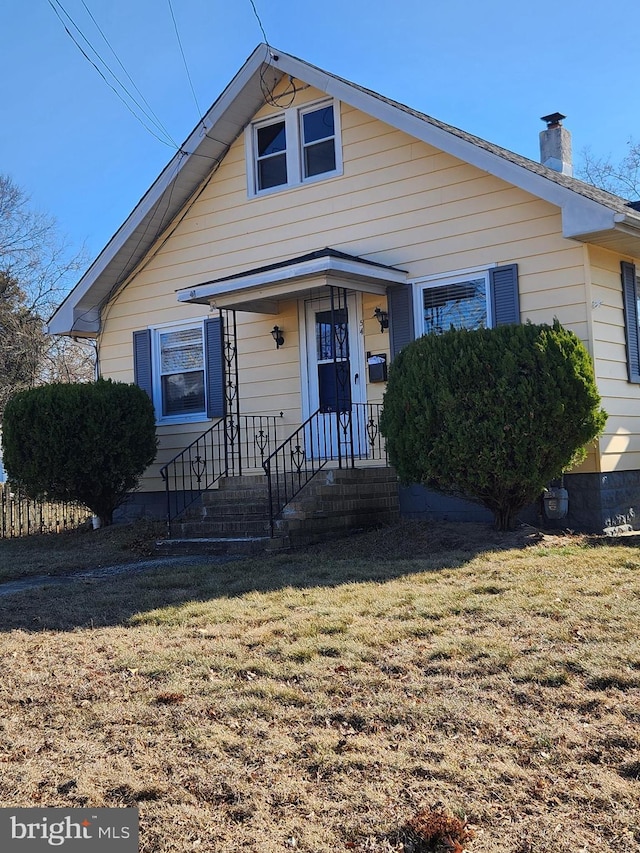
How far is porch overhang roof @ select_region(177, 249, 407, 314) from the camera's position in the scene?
35.6 ft

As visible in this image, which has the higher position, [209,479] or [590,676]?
[209,479]

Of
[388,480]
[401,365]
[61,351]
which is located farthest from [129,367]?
[61,351]

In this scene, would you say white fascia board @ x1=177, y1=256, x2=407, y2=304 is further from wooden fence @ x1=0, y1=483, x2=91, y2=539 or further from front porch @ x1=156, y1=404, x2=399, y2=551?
wooden fence @ x1=0, y1=483, x2=91, y2=539

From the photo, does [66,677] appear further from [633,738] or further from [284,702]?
[633,738]

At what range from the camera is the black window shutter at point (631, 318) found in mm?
10906

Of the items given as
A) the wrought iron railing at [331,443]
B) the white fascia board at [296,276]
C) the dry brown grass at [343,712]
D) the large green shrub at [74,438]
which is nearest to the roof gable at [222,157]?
the white fascia board at [296,276]

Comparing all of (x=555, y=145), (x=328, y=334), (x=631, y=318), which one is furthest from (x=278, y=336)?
(x=555, y=145)

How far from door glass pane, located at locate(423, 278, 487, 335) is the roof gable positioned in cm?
Result: 146

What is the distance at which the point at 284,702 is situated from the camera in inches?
178

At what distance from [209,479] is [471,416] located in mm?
5564

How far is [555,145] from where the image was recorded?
14.8m

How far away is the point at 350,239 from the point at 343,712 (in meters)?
8.89

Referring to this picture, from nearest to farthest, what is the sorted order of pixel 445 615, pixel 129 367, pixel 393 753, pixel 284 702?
pixel 393 753
pixel 284 702
pixel 445 615
pixel 129 367

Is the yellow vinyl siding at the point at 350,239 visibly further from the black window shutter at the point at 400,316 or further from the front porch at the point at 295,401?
the black window shutter at the point at 400,316
